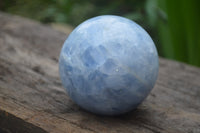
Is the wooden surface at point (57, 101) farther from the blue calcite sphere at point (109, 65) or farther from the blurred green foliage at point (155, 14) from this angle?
the blurred green foliage at point (155, 14)

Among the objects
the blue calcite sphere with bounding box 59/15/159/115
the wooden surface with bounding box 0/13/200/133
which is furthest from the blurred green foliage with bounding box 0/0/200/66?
the blue calcite sphere with bounding box 59/15/159/115

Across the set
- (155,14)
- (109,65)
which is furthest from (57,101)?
(155,14)

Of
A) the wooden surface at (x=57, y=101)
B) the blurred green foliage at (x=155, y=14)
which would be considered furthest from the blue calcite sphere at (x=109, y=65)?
the blurred green foliage at (x=155, y=14)

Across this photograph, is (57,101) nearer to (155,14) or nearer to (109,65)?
(109,65)

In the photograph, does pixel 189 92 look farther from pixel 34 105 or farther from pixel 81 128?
pixel 34 105

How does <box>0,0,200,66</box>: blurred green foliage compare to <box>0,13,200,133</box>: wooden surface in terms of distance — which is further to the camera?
<box>0,0,200,66</box>: blurred green foliage

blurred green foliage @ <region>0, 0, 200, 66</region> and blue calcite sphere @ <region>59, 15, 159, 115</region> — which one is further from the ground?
blue calcite sphere @ <region>59, 15, 159, 115</region>

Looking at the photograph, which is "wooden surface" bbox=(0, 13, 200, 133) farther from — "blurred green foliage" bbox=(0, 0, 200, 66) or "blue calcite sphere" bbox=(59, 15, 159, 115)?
"blurred green foliage" bbox=(0, 0, 200, 66)
